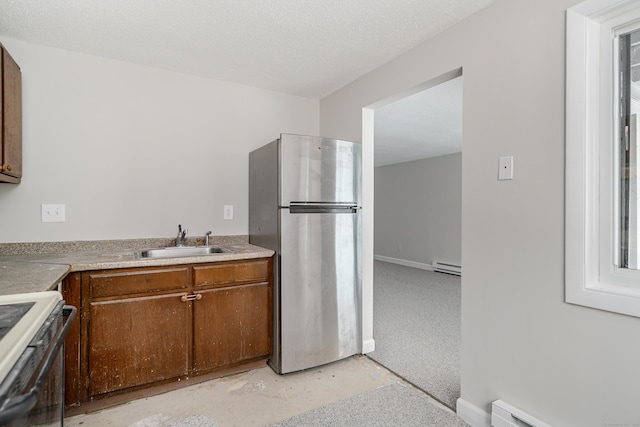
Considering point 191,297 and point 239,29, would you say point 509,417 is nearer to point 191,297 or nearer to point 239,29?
point 191,297

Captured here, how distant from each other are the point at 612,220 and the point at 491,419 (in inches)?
44.5

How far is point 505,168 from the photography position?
165 centimetres

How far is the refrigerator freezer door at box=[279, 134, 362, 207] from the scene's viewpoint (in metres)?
2.24

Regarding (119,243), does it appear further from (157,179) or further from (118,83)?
(118,83)

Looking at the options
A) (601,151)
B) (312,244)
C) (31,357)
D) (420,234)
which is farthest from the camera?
(420,234)

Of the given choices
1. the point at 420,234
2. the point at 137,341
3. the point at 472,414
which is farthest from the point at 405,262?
the point at 137,341

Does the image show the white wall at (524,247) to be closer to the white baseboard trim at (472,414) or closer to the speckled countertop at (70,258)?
the white baseboard trim at (472,414)

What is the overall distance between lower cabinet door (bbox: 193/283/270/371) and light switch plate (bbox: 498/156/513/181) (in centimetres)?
165

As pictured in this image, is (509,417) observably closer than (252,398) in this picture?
Yes

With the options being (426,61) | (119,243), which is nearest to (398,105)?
(426,61)

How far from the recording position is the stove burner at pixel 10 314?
Result: 0.87 metres

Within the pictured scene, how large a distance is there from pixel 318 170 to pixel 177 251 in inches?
49.1

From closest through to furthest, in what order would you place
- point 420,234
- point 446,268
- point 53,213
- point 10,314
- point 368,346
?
1. point 10,314
2. point 53,213
3. point 368,346
4. point 446,268
5. point 420,234

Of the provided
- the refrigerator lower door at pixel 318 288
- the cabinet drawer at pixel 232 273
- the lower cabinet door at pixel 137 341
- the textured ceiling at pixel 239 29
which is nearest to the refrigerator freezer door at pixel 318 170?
the refrigerator lower door at pixel 318 288
